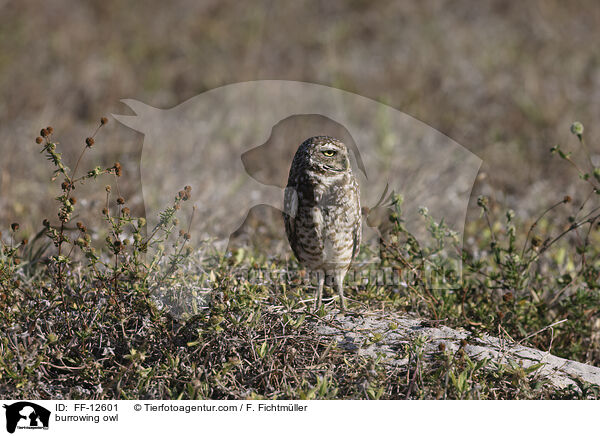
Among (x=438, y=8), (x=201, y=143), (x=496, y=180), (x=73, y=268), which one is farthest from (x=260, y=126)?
(x=438, y=8)

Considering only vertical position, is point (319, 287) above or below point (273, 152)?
below

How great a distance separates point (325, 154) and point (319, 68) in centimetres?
527

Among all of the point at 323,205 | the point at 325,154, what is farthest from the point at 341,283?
the point at 325,154

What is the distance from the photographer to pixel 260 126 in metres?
6.39

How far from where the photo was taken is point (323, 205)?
2.92m

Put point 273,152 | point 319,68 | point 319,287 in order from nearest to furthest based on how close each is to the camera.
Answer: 1. point 319,287
2. point 273,152
3. point 319,68

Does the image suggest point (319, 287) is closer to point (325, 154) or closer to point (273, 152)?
point (325, 154)

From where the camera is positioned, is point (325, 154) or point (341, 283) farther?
point (341, 283)

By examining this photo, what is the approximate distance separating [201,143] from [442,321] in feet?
11.7

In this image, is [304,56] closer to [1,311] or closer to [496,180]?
[496,180]

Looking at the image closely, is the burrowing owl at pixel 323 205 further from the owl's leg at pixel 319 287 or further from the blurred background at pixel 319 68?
the blurred background at pixel 319 68

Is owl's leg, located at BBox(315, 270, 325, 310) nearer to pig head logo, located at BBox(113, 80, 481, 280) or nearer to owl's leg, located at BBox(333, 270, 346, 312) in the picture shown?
owl's leg, located at BBox(333, 270, 346, 312)

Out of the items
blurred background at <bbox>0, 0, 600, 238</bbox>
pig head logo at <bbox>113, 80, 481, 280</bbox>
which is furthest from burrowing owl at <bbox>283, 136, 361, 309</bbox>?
blurred background at <bbox>0, 0, 600, 238</bbox>

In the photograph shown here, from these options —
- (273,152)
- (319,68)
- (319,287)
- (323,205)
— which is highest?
(319,68)
